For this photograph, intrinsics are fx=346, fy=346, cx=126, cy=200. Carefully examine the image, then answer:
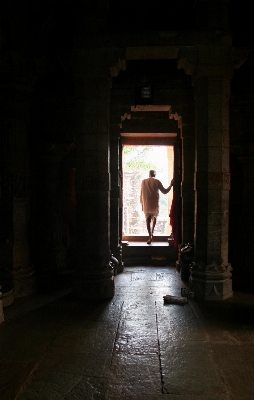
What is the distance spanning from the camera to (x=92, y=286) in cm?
620

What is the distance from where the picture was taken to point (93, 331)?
472 cm

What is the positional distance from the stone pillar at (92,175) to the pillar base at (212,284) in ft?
5.20

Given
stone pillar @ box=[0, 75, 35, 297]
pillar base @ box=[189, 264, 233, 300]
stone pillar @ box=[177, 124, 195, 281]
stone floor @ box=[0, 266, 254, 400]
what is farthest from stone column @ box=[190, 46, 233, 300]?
stone pillar @ box=[0, 75, 35, 297]

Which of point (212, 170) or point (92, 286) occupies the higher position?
point (212, 170)

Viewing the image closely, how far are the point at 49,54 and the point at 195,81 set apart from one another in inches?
109

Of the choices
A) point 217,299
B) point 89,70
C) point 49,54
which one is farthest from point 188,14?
point 217,299

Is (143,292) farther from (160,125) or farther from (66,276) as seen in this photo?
(160,125)

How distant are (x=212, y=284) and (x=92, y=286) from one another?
2142 mm

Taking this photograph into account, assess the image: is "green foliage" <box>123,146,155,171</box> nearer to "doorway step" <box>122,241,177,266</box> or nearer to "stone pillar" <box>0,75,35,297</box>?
"doorway step" <box>122,241,177,266</box>

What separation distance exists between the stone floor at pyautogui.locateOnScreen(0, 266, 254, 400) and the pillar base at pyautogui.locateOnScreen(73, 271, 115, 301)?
200 millimetres

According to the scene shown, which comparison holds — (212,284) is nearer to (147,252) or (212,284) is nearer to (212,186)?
(212,186)

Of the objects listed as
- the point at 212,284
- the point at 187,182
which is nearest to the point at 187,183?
the point at 187,182

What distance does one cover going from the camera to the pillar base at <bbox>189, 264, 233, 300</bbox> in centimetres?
615

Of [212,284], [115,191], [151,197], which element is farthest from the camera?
[151,197]
